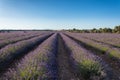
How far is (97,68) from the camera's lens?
7.79 m

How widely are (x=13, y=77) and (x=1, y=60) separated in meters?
4.04

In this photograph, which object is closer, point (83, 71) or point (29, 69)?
point (29, 69)

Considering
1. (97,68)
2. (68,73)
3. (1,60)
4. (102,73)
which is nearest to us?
(102,73)

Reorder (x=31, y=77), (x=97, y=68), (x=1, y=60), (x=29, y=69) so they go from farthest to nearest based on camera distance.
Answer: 1. (x=1, y=60)
2. (x=97, y=68)
3. (x=29, y=69)
4. (x=31, y=77)

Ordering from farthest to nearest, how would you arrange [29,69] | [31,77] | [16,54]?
[16,54] < [29,69] < [31,77]

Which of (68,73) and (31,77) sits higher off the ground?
(31,77)

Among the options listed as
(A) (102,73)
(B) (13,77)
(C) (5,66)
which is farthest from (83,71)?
(C) (5,66)

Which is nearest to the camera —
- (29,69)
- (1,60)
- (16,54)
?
(29,69)

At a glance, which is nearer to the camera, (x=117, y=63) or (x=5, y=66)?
(x=5, y=66)

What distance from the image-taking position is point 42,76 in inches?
236

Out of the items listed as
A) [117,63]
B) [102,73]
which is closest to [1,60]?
[102,73]

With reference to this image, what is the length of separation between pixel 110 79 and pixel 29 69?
341 cm

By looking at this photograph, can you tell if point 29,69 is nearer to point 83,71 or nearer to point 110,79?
point 83,71

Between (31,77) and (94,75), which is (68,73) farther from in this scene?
(31,77)
